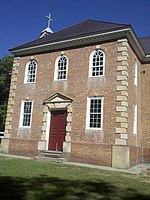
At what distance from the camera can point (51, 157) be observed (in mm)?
14328

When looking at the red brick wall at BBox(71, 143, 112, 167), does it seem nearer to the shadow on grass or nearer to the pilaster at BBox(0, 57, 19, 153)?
the shadow on grass

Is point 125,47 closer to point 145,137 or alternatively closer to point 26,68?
point 145,137

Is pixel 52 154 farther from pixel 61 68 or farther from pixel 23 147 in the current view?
pixel 61 68

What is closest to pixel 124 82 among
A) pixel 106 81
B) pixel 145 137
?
pixel 106 81

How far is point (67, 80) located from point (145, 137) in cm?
680

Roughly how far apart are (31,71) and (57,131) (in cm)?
514

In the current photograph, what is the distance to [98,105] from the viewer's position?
1400cm

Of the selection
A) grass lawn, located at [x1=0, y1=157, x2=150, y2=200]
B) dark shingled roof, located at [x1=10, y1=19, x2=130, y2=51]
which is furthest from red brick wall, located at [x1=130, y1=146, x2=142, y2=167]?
dark shingled roof, located at [x1=10, y1=19, x2=130, y2=51]

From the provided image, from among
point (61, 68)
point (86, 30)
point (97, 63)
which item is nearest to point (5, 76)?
point (61, 68)

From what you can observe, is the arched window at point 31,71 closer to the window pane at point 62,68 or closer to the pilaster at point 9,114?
the pilaster at point 9,114

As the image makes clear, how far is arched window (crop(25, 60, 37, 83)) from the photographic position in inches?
678

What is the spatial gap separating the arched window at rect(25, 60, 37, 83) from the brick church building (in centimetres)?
8

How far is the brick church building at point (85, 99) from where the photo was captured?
13297 mm

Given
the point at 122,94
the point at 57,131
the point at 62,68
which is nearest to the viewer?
the point at 122,94
